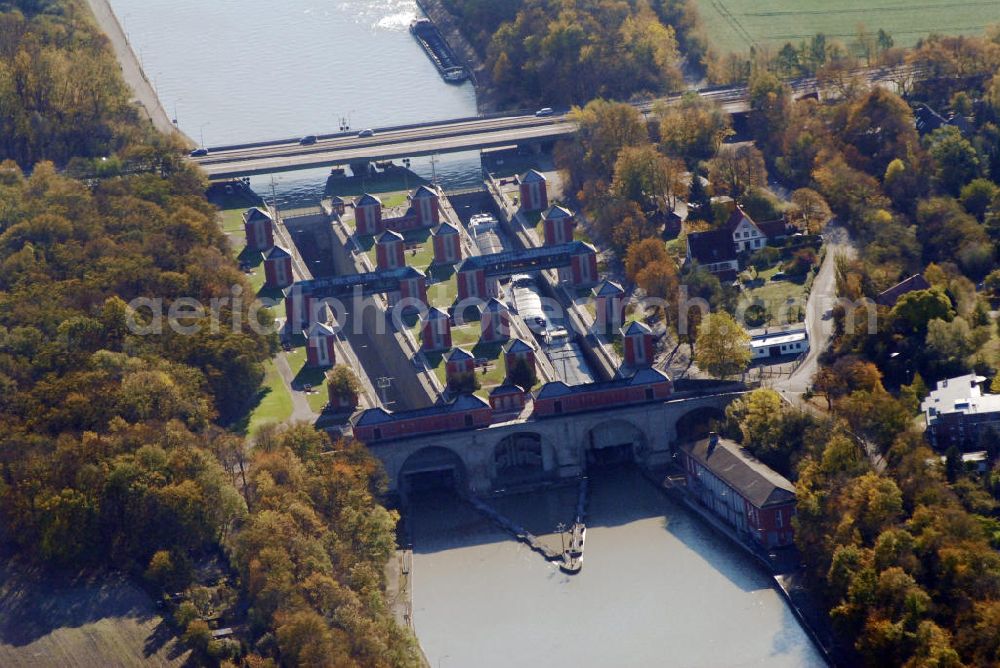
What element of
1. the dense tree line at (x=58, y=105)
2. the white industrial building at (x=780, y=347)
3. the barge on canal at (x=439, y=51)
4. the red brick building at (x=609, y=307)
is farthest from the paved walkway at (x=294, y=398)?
the barge on canal at (x=439, y=51)

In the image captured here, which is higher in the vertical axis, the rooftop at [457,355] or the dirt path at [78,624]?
the rooftop at [457,355]

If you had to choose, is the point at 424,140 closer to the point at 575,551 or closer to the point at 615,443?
the point at 615,443

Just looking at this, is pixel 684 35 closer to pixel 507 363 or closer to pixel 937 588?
pixel 507 363

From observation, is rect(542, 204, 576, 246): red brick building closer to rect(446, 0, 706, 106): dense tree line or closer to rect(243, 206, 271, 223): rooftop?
rect(243, 206, 271, 223): rooftop

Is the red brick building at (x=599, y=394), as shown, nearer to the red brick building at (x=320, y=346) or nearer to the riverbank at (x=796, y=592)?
the riverbank at (x=796, y=592)

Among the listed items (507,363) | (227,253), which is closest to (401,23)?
(227,253)

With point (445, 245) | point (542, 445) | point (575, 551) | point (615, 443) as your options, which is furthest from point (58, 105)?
point (575, 551)
